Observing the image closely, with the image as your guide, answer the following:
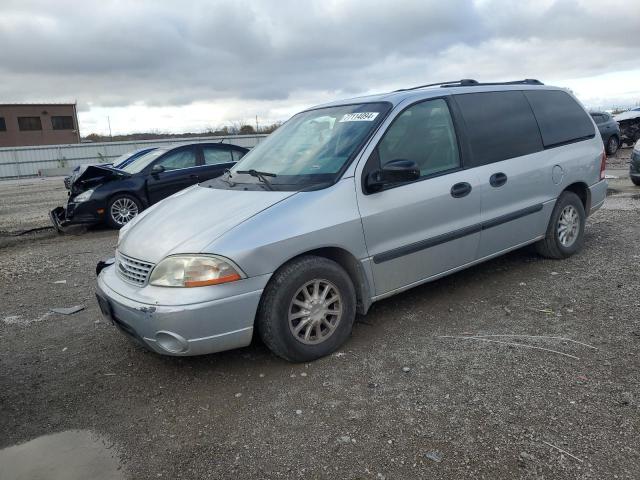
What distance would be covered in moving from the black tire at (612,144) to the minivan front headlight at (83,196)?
52.4 feet

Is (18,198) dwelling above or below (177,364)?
above

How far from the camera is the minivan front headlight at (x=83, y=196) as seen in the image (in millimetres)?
9055

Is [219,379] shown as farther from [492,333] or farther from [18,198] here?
[18,198]

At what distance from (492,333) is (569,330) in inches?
21.9

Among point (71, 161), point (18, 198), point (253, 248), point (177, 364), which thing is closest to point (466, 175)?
point (253, 248)

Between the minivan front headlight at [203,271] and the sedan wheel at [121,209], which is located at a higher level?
the sedan wheel at [121,209]

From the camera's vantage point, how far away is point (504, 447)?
2.57 meters

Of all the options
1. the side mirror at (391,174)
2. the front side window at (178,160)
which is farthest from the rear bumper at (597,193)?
the front side window at (178,160)

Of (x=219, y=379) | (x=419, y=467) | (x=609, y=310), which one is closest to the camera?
(x=419, y=467)

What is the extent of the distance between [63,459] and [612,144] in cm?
1875

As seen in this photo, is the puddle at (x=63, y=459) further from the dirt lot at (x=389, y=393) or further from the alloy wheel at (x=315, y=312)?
the alloy wheel at (x=315, y=312)

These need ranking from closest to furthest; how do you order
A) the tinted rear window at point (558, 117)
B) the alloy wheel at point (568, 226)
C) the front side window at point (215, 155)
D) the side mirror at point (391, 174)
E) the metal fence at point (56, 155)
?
the side mirror at point (391, 174), the tinted rear window at point (558, 117), the alloy wheel at point (568, 226), the front side window at point (215, 155), the metal fence at point (56, 155)

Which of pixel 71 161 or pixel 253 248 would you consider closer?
pixel 253 248

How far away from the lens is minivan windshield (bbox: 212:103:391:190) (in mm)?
3824
